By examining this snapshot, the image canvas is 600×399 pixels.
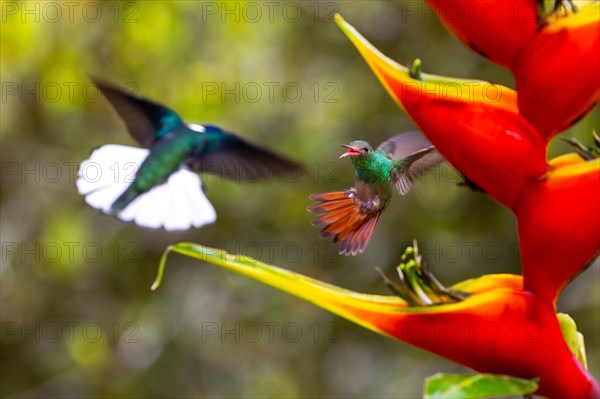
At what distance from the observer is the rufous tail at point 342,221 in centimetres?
109

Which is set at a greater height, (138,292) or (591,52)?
(591,52)

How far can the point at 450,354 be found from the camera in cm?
96

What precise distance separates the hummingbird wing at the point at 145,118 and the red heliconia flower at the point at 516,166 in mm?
595

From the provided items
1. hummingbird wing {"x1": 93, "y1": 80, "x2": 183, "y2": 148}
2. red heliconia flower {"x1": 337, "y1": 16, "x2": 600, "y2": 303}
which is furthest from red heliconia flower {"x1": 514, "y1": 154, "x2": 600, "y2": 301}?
hummingbird wing {"x1": 93, "y1": 80, "x2": 183, "y2": 148}

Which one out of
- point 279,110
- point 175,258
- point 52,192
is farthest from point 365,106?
point 52,192

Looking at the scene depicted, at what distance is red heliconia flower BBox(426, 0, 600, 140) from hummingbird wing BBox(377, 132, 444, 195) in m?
0.23

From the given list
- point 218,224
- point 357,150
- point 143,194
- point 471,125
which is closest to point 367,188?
point 357,150

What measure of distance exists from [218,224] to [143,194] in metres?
1.67

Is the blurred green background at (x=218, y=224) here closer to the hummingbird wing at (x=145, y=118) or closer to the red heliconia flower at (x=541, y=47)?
the hummingbird wing at (x=145, y=118)

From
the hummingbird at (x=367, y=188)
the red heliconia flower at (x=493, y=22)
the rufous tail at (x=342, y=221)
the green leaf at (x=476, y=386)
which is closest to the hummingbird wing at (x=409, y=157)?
the hummingbird at (x=367, y=188)

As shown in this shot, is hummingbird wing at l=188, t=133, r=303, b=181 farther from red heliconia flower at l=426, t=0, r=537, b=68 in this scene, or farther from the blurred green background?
the blurred green background

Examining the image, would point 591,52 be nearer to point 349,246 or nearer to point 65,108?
point 349,246

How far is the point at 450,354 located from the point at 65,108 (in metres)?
2.26

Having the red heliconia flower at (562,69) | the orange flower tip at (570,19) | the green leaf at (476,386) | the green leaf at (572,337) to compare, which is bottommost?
the green leaf at (572,337)
